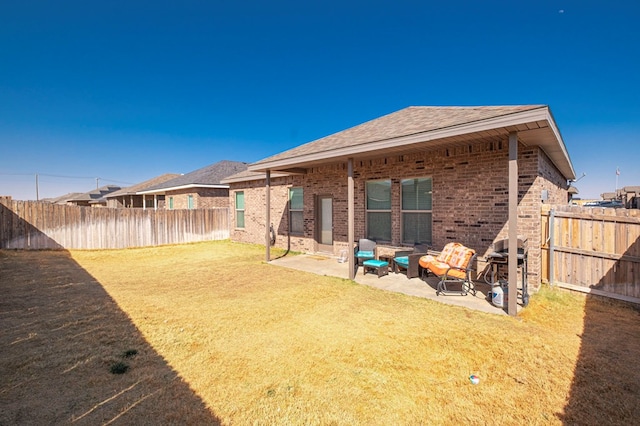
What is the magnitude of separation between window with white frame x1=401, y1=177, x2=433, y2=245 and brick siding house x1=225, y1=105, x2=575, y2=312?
3cm

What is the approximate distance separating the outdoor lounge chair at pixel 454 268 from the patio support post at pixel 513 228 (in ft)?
2.73

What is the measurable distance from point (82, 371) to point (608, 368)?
5783 millimetres

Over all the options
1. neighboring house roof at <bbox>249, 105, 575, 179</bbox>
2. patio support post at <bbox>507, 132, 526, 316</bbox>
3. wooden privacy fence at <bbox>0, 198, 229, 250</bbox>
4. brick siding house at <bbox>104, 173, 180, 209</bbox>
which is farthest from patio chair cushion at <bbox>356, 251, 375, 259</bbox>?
brick siding house at <bbox>104, 173, 180, 209</bbox>

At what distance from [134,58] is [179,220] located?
7.72 meters

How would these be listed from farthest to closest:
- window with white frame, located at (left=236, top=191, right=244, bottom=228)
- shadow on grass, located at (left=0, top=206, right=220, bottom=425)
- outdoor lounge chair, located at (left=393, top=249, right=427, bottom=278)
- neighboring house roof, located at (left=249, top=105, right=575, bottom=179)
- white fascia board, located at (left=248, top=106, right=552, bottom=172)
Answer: window with white frame, located at (left=236, top=191, right=244, bottom=228)
outdoor lounge chair, located at (left=393, top=249, right=427, bottom=278)
neighboring house roof, located at (left=249, top=105, right=575, bottom=179)
white fascia board, located at (left=248, top=106, right=552, bottom=172)
shadow on grass, located at (left=0, top=206, right=220, bottom=425)

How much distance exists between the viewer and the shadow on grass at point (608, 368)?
2416mm

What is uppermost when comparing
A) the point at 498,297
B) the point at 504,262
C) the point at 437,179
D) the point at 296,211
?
the point at 437,179

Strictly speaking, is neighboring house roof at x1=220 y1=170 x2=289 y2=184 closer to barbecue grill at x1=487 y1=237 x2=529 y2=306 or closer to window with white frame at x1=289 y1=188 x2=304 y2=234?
window with white frame at x1=289 y1=188 x2=304 y2=234

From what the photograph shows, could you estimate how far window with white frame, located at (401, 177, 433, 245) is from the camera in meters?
7.49

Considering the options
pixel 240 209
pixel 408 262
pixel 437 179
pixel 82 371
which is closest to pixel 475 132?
pixel 437 179

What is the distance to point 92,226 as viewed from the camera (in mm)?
12539

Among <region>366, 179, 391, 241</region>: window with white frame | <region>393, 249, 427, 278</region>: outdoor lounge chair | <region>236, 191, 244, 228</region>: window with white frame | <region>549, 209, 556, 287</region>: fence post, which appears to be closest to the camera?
<region>549, 209, 556, 287</region>: fence post

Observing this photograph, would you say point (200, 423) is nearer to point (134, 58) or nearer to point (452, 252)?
point (452, 252)

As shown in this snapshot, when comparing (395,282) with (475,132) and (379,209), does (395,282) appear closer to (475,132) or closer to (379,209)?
(379,209)
